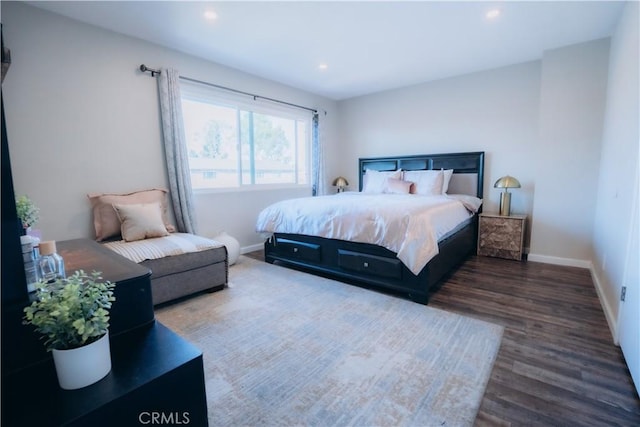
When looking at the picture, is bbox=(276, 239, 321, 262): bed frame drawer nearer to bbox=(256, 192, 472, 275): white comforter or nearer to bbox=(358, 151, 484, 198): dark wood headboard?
bbox=(256, 192, 472, 275): white comforter

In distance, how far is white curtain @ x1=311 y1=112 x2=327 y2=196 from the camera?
5.26 meters

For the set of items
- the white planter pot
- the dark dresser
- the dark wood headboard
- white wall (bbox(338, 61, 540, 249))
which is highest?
white wall (bbox(338, 61, 540, 249))

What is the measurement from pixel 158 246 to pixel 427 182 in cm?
355

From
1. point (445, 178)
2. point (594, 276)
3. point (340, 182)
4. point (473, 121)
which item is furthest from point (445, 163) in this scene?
point (594, 276)

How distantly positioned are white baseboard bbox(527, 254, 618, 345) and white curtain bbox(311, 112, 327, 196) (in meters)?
3.31

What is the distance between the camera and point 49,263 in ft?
4.20

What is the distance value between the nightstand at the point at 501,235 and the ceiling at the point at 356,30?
2.04m

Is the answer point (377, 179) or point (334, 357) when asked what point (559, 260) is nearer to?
point (377, 179)

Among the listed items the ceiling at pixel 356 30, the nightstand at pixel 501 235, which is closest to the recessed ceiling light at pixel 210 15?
the ceiling at pixel 356 30

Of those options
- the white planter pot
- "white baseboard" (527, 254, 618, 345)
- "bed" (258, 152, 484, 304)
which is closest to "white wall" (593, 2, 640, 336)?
"white baseboard" (527, 254, 618, 345)

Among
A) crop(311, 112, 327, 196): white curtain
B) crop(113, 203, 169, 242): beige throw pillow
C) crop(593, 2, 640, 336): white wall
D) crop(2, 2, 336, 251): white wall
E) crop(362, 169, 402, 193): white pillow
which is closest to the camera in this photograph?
crop(593, 2, 640, 336): white wall

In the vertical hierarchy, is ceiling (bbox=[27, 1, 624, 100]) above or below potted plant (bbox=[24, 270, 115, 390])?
above

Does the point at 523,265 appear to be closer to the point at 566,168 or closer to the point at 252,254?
the point at 566,168

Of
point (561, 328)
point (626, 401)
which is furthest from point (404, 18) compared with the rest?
point (626, 401)
